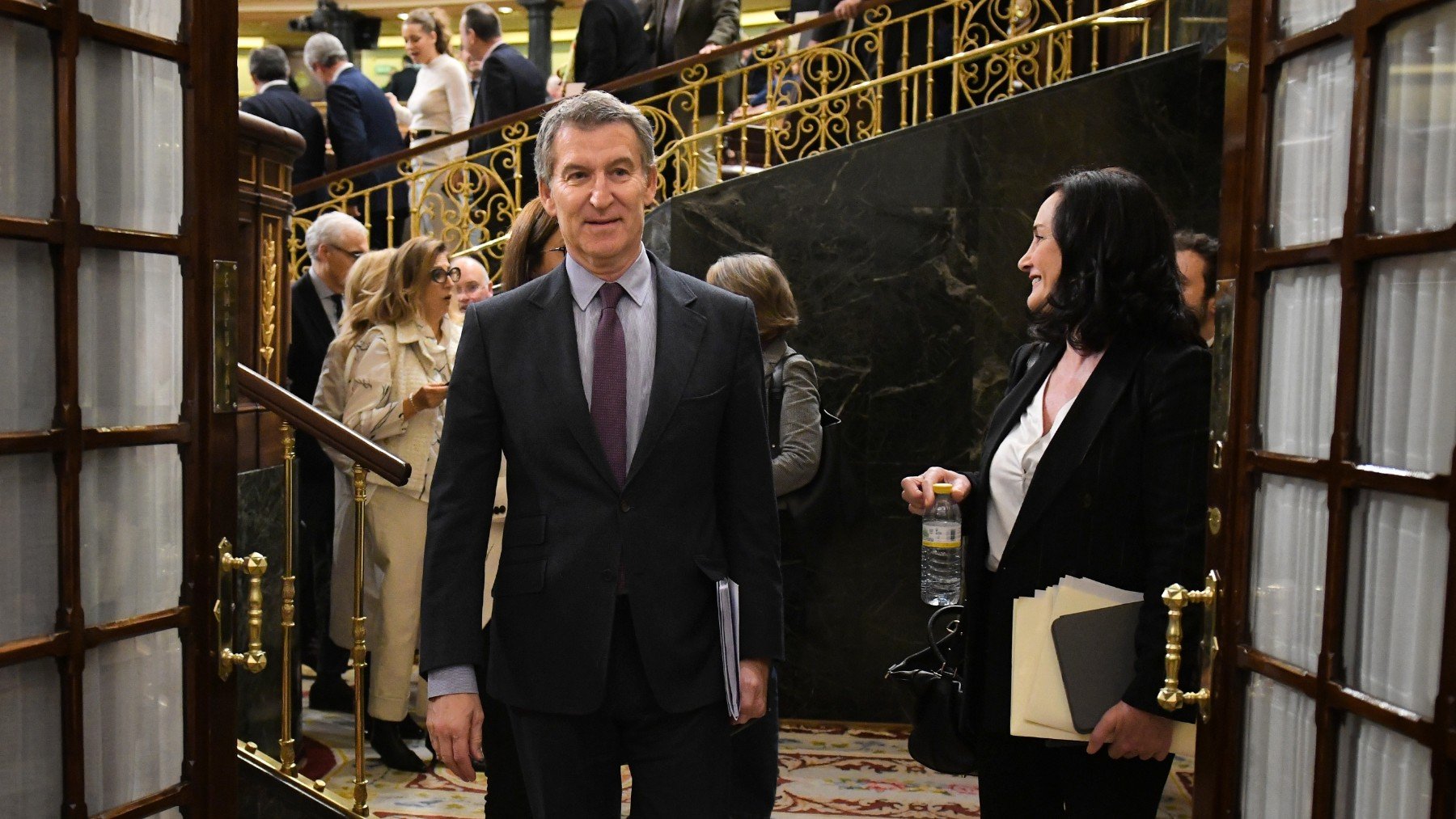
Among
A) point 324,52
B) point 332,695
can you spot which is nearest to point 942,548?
point 332,695

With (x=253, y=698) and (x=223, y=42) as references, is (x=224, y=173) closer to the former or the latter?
(x=223, y=42)

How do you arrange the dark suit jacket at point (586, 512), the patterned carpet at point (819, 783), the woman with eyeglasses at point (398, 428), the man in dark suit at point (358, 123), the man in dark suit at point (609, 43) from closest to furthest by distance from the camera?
the dark suit jacket at point (586, 512), the patterned carpet at point (819, 783), the woman with eyeglasses at point (398, 428), the man in dark suit at point (609, 43), the man in dark suit at point (358, 123)

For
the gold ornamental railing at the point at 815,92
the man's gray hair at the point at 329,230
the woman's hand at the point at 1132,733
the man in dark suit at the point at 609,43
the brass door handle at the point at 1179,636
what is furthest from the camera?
the man in dark suit at the point at 609,43

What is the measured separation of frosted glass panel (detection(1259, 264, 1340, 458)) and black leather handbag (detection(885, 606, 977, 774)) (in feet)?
3.47

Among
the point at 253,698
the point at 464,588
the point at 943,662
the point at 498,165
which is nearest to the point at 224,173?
the point at 464,588

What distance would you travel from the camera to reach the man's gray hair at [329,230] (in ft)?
18.9

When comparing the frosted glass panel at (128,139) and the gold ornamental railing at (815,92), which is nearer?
the frosted glass panel at (128,139)

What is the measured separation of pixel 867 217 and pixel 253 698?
2900 mm

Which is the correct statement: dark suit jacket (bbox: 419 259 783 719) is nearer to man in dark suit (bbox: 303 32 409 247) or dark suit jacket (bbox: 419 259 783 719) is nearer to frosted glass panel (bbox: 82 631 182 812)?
frosted glass panel (bbox: 82 631 182 812)

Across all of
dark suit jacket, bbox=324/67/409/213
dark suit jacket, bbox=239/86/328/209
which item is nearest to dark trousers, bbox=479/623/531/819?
dark suit jacket, bbox=239/86/328/209

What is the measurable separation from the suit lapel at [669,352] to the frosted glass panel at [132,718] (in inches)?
27.4

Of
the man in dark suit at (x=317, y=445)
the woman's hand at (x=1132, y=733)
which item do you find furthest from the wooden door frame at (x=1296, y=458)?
the man in dark suit at (x=317, y=445)

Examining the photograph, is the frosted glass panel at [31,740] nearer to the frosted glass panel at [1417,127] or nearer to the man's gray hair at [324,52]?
the frosted glass panel at [1417,127]

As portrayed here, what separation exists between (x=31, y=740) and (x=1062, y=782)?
1.67 metres
